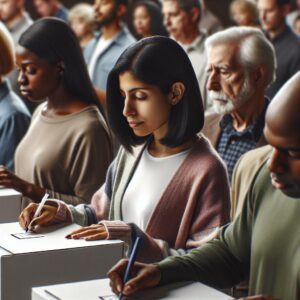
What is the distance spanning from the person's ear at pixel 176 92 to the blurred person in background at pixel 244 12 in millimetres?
5377

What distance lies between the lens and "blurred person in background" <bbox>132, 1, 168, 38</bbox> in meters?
8.86

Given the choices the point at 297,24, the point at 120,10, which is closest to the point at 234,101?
the point at 120,10

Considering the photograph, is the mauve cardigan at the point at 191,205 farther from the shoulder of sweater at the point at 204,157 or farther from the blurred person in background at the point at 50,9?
the blurred person in background at the point at 50,9

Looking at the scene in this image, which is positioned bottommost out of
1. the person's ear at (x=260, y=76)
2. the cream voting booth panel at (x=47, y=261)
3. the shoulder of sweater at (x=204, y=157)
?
the person's ear at (x=260, y=76)

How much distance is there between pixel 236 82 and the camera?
191 inches

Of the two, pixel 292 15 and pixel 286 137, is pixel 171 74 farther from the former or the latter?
pixel 292 15

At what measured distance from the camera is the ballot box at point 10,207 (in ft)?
11.6

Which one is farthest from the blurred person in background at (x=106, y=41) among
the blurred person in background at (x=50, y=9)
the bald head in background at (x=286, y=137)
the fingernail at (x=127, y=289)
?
the bald head in background at (x=286, y=137)

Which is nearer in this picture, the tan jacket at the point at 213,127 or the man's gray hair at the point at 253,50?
the tan jacket at the point at 213,127

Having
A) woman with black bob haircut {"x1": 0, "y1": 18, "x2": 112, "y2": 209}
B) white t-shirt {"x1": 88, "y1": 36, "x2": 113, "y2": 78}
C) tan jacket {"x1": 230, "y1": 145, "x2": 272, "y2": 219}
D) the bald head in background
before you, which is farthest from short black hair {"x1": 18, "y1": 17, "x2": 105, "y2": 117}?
white t-shirt {"x1": 88, "y1": 36, "x2": 113, "y2": 78}

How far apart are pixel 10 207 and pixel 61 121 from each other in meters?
0.78

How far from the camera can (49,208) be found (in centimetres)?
316

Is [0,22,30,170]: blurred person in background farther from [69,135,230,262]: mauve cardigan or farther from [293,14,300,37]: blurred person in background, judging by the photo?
[293,14,300,37]: blurred person in background

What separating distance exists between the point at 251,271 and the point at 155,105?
0.81m
